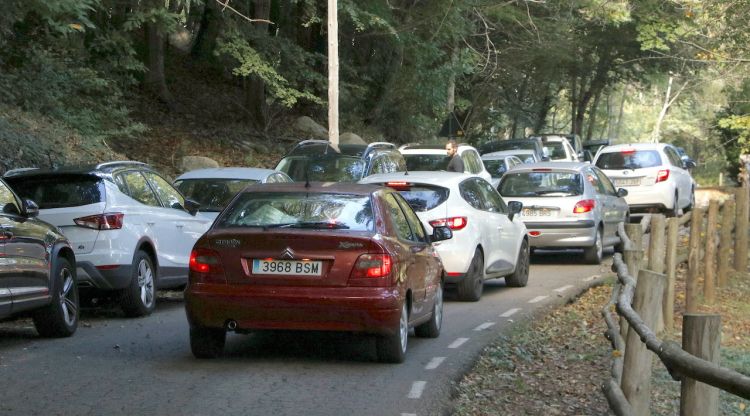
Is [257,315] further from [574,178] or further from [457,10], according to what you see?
[457,10]

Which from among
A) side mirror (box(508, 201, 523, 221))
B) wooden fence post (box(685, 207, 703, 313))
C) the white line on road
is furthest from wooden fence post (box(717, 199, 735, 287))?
the white line on road

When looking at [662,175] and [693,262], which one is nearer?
[693,262]

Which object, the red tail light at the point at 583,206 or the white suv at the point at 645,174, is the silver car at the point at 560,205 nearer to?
the red tail light at the point at 583,206

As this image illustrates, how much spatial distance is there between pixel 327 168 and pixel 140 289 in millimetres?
7376

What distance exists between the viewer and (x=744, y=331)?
1411 cm

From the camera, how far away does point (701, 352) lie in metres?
4.74

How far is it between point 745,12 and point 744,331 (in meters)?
6.97

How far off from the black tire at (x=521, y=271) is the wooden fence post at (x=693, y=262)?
2325 millimetres

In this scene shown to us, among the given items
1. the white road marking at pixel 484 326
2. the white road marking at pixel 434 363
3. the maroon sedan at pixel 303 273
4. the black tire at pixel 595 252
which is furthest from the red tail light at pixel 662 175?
the maroon sedan at pixel 303 273

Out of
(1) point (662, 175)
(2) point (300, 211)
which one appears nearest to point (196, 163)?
(1) point (662, 175)

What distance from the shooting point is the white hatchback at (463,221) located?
13.8 meters

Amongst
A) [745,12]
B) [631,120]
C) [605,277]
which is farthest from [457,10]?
[631,120]

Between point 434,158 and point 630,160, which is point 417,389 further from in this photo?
point 630,160

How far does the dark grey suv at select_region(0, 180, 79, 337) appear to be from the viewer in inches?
383
